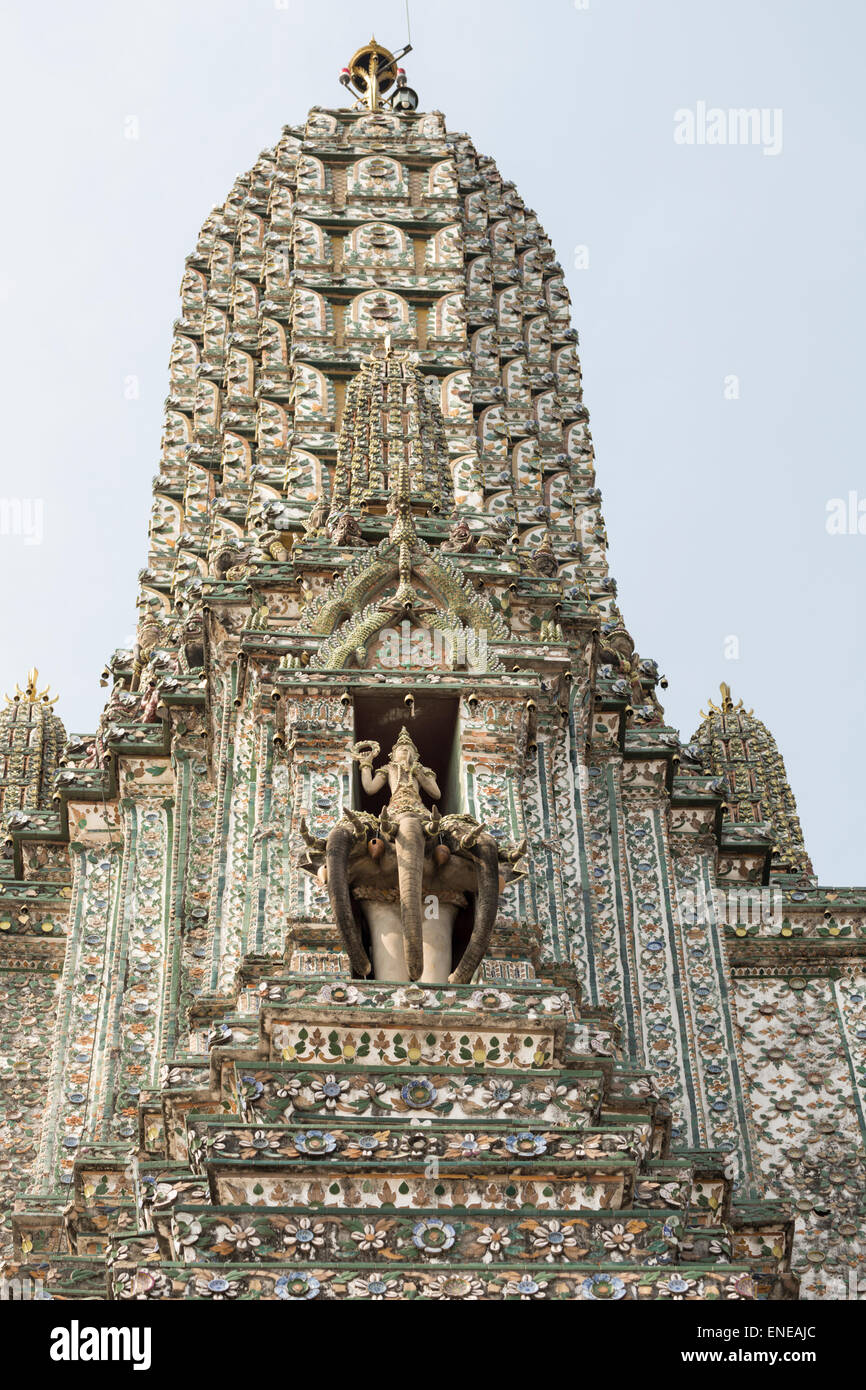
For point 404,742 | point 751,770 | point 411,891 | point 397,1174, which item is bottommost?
point 397,1174

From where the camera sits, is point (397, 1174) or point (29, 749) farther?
point (29, 749)

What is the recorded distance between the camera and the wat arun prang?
667 inches

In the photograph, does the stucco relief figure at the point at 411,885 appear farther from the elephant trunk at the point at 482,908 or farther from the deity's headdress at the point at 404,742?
the deity's headdress at the point at 404,742

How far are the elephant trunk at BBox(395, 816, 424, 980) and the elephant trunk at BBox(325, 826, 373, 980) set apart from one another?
0.33 meters

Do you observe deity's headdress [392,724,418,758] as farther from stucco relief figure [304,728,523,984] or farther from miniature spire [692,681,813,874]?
miniature spire [692,681,813,874]

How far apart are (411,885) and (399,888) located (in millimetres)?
327

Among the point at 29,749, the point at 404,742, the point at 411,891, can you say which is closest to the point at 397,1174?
the point at 411,891

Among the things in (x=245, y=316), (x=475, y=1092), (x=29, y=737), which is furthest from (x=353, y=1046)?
(x=29, y=737)

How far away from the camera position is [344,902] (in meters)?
19.0

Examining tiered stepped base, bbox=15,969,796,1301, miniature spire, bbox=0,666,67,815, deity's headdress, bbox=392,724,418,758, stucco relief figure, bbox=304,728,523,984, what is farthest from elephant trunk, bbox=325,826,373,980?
miniature spire, bbox=0,666,67,815

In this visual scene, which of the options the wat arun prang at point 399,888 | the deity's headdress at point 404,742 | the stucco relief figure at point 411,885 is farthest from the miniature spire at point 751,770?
the stucco relief figure at point 411,885

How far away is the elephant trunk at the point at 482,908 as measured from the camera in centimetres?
1903

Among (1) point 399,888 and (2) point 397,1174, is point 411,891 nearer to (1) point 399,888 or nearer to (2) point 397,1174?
(1) point 399,888
